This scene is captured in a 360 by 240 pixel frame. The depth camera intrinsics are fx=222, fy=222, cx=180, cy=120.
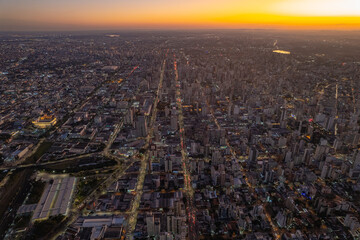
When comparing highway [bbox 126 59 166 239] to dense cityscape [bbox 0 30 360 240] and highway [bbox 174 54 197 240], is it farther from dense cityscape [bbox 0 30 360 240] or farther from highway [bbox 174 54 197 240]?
highway [bbox 174 54 197 240]

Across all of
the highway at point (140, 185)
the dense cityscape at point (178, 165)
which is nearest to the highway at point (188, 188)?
the dense cityscape at point (178, 165)

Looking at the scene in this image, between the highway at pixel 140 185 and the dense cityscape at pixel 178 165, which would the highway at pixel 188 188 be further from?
the highway at pixel 140 185

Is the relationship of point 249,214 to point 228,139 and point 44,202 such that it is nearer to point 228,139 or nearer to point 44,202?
point 228,139

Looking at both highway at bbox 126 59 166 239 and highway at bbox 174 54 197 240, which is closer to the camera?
highway at bbox 174 54 197 240

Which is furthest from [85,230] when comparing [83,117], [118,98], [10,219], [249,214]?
[118,98]

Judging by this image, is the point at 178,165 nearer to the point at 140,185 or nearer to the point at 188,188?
the point at 188,188

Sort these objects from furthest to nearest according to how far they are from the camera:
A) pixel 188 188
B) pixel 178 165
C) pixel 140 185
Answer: pixel 178 165 < pixel 140 185 < pixel 188 188

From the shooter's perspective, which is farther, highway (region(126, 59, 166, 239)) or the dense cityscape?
highway (region(126, 59, 166, 239))

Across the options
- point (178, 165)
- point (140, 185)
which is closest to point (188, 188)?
point (178, 165)

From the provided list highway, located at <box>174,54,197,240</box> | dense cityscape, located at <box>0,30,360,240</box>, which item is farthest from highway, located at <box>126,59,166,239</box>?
highway, located at <box>174,54,197,240</box>
